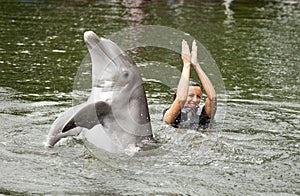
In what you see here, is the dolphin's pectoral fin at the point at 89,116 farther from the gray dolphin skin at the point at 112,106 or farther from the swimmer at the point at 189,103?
the swimmer at the point at 189,103

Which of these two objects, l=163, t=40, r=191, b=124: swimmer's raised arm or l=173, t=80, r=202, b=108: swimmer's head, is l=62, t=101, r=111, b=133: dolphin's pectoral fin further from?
l=173, t=80, r=202, b=108: swimmer's head

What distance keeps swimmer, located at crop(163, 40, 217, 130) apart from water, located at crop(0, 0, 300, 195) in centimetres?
20

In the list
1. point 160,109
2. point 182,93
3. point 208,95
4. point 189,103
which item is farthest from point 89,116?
point 160,109

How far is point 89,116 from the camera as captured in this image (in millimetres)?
Result: 8281

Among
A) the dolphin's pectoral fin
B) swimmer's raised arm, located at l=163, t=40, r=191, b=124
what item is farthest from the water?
the dolphin's pectoral fin

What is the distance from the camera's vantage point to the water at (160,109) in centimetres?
772

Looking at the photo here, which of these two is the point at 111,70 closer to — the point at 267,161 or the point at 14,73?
the point at 267,161

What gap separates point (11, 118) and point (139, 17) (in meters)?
10.1

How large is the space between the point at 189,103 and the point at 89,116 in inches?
75.5

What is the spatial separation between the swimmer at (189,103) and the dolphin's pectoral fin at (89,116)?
4.52 ft

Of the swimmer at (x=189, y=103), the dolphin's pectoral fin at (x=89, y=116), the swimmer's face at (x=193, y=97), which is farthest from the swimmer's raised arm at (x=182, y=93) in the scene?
the dolphin's pectoral fin at (x=89, y=116)

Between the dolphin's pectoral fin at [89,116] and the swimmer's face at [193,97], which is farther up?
the dolphin's pectoral fin at [89,116]

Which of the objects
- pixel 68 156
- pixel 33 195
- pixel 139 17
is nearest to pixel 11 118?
pixel 68 156

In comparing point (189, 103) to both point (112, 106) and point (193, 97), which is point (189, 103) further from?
point (112, 106)
